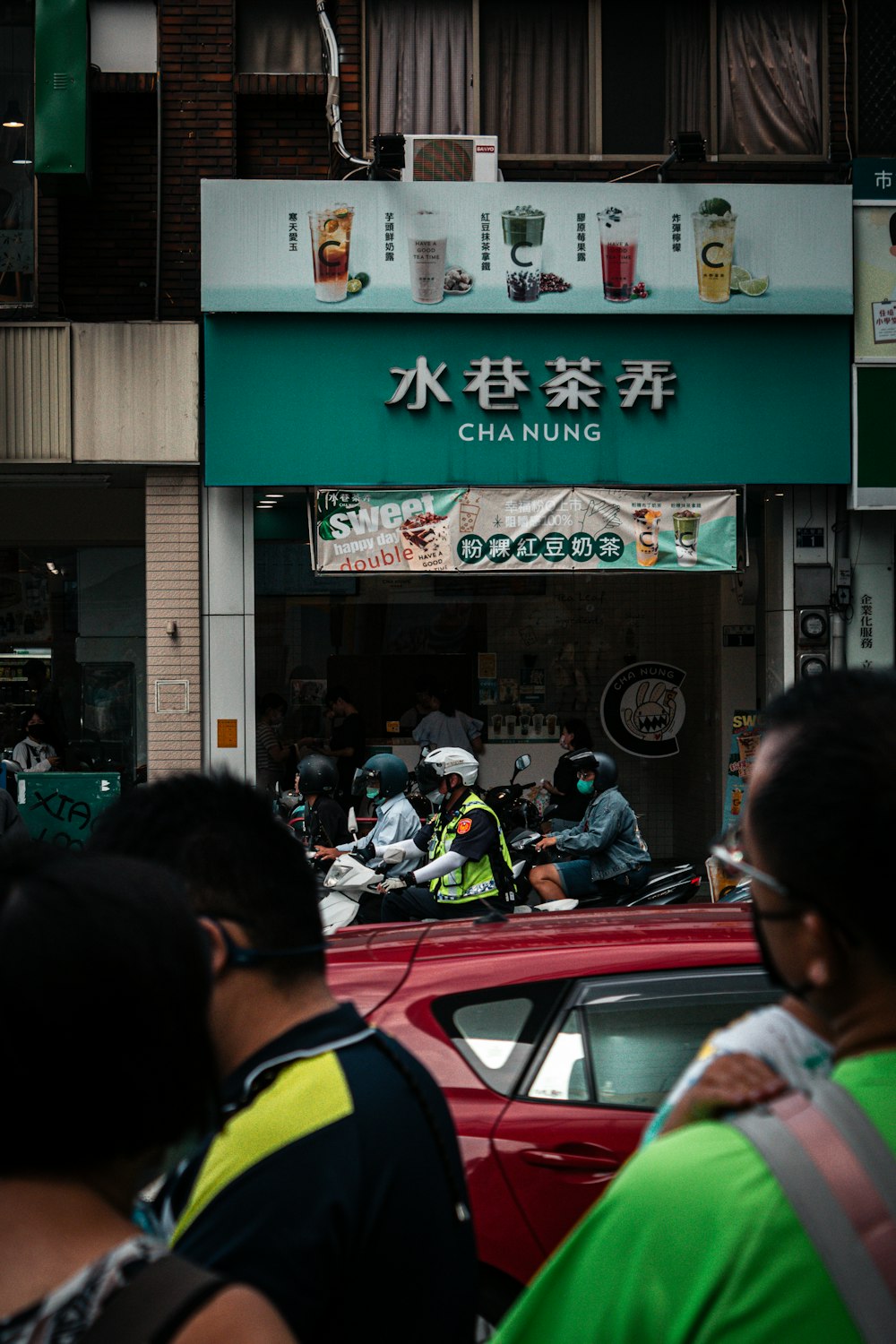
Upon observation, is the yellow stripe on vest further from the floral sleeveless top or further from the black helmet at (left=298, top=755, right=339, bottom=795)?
the black helmet at (left=298, top=755, right=339, bottom=795)

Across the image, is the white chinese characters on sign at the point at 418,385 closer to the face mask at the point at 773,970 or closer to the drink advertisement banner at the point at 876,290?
the drink advertisement banner at the point at 876,290

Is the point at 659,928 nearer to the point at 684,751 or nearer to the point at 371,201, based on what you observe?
the point at 371,201

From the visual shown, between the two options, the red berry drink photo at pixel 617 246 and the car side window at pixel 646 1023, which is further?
the red berry drink photo at pixel 617 246

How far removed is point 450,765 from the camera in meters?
8.91

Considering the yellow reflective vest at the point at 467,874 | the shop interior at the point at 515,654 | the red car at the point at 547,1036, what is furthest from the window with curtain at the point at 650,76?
the red car at the point at 547,1036

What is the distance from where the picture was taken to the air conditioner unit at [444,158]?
41.2 ft

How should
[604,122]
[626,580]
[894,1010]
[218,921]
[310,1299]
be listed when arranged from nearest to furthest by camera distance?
[894,1010] → [310,1299] → [218,921] → [604,122] → [626,580]

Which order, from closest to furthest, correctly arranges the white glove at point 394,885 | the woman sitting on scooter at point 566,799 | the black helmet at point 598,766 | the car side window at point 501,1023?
the car side window at point 501,1023 → the white glove at point 394,885 → the black helmet at point 598,766 → the woman sitting on scooter at point 566,799

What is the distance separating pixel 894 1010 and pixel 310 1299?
0.87 meters

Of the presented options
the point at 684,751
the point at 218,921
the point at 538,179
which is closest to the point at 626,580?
the point at 684,751

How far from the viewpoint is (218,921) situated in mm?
2242

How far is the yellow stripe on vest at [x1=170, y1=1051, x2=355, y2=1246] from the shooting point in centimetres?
192

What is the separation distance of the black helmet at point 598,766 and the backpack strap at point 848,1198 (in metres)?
8.72

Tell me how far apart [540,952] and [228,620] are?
887 cm
